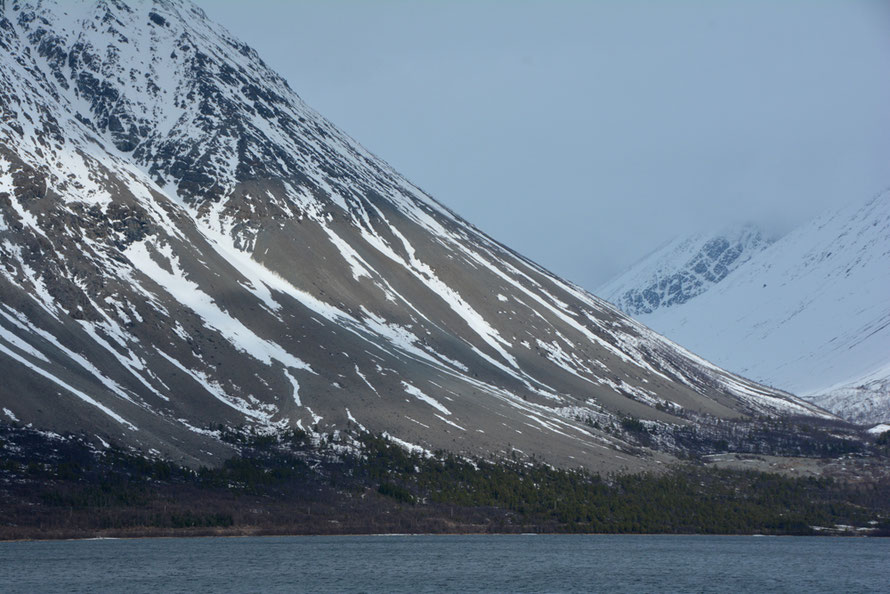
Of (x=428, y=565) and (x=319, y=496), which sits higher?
(x=319, y=496)

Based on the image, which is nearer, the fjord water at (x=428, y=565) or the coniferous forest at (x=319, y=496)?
the fjord water at (x=428, y=565)

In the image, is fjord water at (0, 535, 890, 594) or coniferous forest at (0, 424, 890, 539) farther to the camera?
coniferous forest at (0, 424, 890, 539)

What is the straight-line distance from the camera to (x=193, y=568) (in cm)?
12319

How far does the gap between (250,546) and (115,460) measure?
29.9 metres

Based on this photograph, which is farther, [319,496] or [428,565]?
[319,496]

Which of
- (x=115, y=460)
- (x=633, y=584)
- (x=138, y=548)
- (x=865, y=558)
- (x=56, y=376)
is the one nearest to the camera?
(x=633, y=584)

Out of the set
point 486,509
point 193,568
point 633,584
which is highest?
point 486,509

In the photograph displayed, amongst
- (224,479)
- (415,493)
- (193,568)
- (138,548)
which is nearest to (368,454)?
(415,493)

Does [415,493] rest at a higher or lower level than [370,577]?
higher

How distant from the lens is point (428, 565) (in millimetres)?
132625

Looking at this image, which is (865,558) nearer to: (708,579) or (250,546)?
(708,579)

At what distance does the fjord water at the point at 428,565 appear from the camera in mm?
114000

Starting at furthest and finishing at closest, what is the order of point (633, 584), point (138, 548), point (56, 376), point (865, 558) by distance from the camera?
point (56, 376) → point (865, 558) → point (138, 548) → point (633, 584)

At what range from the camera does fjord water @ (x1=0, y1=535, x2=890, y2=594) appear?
114 m
